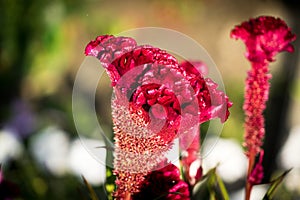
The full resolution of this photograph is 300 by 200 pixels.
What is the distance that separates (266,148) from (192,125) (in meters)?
2.17

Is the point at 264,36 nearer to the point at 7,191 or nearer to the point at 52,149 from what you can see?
the point at 7,191

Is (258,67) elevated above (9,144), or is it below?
above

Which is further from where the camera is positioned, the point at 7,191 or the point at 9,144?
the point at 9,144

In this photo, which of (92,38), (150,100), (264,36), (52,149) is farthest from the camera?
(92,38)

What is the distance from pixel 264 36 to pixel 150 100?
0.22m

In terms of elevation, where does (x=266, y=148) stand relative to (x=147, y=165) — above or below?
below

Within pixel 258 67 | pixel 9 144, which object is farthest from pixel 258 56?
pixel 9 144

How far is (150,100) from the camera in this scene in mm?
579

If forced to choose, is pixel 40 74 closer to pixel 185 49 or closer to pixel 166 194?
pixel 185 49

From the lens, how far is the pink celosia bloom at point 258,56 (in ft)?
2.38

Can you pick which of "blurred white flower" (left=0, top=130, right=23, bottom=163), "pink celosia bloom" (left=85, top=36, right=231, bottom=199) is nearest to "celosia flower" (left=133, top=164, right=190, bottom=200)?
"pink celosia bloom" (left=85, top=36, right=231, bottom=199)

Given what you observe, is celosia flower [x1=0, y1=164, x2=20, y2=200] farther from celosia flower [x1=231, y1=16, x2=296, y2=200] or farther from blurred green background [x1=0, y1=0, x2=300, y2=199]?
blurred green background [x1=0, y1=0, x2=300, y2=199]

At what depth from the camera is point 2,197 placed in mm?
796

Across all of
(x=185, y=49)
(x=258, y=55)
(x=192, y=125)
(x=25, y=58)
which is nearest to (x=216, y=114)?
(x=192, y=125)
